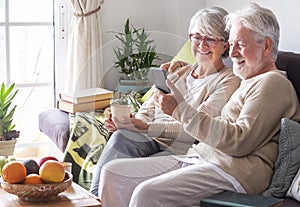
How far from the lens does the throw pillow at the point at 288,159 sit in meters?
2.60

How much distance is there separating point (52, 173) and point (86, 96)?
1.25m

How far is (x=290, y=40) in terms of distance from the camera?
364 centimetres

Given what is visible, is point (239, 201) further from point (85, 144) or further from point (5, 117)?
point (5, 117)

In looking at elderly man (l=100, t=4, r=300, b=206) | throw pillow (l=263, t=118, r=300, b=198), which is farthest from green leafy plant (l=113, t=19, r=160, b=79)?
throw pillow (l=263, t=118, r=300, b=198)

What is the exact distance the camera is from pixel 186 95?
2.94m

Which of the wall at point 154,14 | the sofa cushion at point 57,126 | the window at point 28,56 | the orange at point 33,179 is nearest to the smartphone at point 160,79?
the orange at point 33,179

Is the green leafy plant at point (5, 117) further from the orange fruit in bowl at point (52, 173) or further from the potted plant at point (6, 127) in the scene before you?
the orange fruit in bowl at point (52, 173)

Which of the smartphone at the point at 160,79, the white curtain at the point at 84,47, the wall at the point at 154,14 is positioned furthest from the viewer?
the wall at the point at 154,14

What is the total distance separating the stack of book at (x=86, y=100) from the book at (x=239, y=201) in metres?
1.32

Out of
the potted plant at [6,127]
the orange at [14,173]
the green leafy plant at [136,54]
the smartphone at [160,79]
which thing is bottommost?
the potted plant at [6,127]

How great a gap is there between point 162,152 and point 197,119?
0.45 meters

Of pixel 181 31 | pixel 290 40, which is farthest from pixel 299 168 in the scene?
pixel 181 31

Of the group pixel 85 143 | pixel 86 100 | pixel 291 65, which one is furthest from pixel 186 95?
pixel 86 100

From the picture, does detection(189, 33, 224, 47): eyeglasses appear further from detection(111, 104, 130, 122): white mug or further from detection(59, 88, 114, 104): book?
detection(59, 88, 114, 104): book
